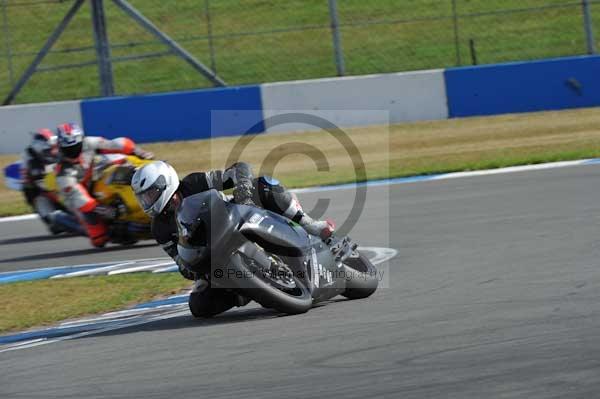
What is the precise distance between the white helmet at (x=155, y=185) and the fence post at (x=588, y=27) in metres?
12.6

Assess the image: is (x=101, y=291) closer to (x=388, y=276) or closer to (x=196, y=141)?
(x=388, y=276)

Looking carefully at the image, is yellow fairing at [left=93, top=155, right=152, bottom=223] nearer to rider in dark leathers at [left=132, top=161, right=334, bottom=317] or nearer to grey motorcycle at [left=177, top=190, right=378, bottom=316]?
rider in dark leathers at [left=132, top=161, right=334, bottom=317]

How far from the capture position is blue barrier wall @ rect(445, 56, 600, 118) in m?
18.4

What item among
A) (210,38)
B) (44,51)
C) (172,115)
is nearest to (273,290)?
(172,115)

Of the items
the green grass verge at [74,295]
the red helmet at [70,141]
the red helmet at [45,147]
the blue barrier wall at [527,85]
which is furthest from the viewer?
the blue barrier wall at [527,85]

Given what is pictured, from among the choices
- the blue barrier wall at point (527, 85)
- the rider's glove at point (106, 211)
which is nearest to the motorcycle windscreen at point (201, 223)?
the rider's glove at point (106, 211)

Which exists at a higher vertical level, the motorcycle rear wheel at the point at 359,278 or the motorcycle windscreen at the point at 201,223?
the motorcycle windscreen at the point at 201,223

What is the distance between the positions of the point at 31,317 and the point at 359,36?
12909mm

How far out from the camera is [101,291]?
972 cm

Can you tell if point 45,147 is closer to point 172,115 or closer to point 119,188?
point 119,188

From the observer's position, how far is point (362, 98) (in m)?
18.8

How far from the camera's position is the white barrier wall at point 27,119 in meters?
18.9

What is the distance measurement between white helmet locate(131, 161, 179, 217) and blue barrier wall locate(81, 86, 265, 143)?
11250mm

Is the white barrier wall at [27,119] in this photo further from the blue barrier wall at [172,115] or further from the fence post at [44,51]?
the fence post at [44,51]
